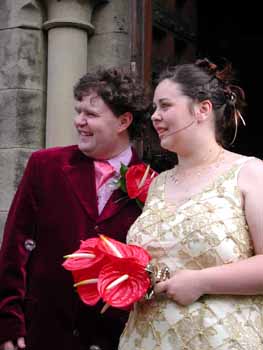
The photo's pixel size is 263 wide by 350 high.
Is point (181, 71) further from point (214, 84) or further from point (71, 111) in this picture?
point (71, 111)

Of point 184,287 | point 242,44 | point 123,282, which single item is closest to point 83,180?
point 123,282

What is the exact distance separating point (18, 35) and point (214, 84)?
2.05 m

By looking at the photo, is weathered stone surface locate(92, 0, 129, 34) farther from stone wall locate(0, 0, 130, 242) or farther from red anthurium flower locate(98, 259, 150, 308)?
red anthurium flower locate(98, 259, 150, 308)

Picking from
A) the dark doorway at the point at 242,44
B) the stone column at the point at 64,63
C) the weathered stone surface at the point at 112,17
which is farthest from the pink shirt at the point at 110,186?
the dark doorway at the point at 242,44

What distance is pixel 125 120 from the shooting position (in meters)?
2.63

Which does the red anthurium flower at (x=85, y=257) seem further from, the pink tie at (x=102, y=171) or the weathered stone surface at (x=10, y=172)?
the weathered stone surface at (x=10, y=172)

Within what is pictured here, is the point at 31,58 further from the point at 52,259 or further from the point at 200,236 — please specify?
the point at 200,236

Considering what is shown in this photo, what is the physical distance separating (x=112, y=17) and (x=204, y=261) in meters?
2.33

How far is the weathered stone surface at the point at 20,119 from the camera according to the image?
3951 mm

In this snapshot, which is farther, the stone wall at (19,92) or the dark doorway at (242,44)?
the dark doorway at (242,44)

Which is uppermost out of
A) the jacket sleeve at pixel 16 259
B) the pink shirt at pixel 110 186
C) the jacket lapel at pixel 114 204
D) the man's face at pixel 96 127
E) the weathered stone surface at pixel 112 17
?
the weathered stone surface at pixel 112 17

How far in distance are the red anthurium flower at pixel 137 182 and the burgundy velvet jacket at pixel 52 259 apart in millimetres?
67

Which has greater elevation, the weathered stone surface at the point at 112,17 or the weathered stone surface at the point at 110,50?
the weathered stone surface at the point at 112,17

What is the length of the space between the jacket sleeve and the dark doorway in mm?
3600
